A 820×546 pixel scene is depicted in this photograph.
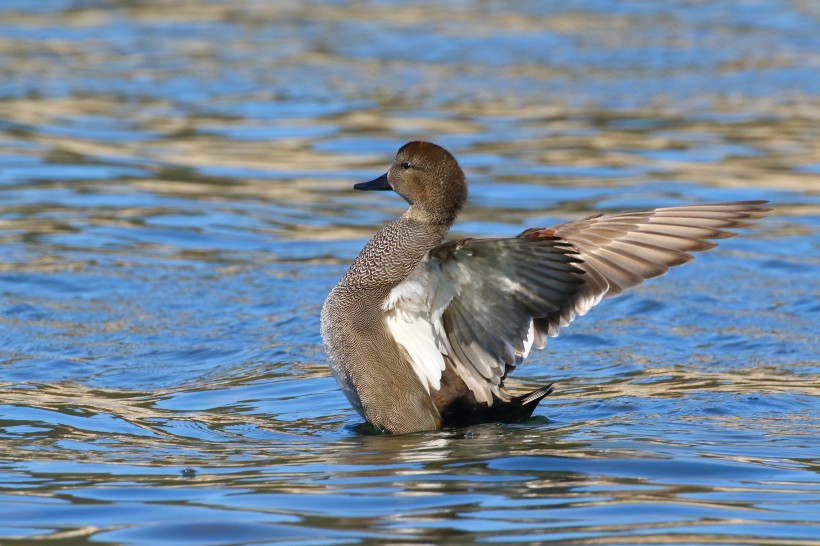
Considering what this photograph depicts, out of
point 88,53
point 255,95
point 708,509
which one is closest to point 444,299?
point 708,509

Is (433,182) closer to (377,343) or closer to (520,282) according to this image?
(377,343)

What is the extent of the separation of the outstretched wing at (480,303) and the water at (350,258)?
0.35 meters

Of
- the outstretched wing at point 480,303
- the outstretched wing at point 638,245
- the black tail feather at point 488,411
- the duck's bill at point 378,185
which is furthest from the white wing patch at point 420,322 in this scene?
the duck's bill at point 378,185

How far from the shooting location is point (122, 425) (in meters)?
6.25

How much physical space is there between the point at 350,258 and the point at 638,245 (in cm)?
407

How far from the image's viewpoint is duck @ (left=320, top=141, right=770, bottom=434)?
18.6 ft

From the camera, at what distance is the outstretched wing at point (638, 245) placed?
6.07 meters

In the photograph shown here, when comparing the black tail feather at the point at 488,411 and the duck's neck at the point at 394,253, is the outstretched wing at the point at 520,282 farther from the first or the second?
the duck's neck at the point at 394,253

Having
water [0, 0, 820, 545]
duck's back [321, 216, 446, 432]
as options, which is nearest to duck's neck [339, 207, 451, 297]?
duck's back [321, 216, 446, 432]

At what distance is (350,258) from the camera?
10086 millimetres

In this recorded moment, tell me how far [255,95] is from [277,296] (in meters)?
6.07

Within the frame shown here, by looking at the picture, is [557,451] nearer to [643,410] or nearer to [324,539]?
[643,410]

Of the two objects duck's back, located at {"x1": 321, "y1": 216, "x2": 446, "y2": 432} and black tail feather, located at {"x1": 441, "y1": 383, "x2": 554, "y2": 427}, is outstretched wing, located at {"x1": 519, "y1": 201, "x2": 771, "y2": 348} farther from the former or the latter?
duck's back, located at {"x1": 321, "y1": 216, "x2": 446, "y2": 432}

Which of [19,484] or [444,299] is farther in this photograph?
[444,299]
